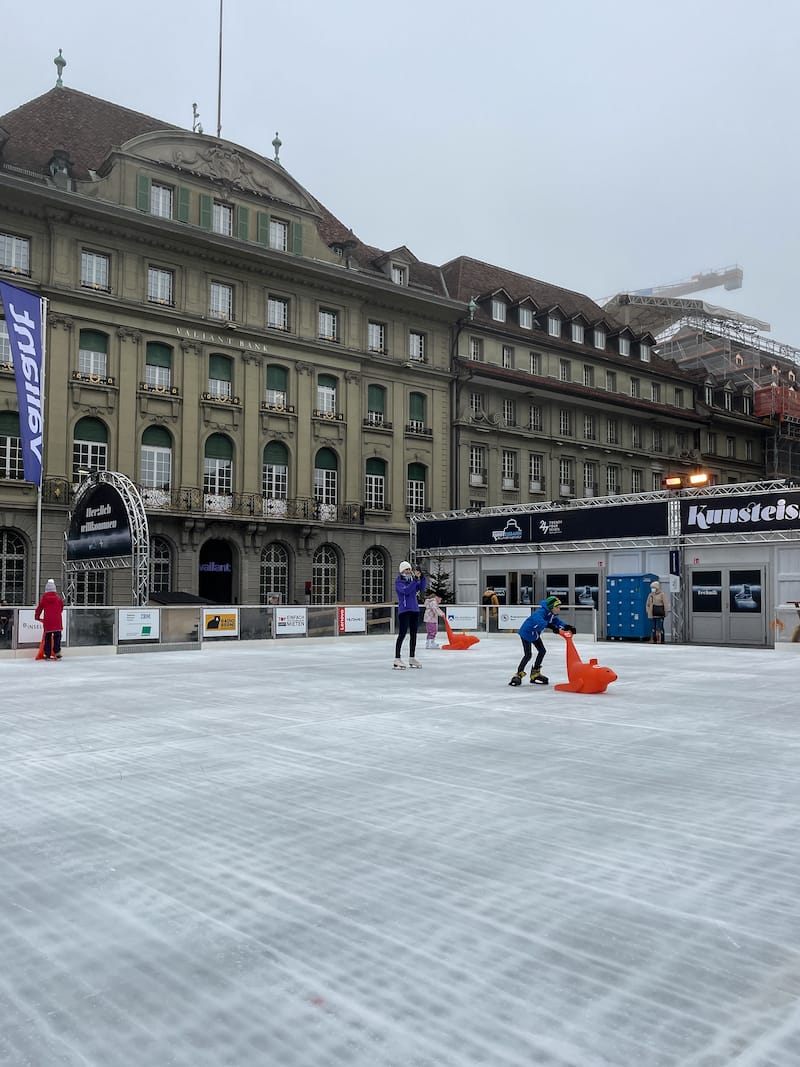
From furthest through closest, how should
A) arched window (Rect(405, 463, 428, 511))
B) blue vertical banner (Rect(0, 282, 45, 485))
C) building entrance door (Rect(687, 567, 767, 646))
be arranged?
1. arched window (Rect(405, 463, 428, 511))
2. building entrance door (Rect(687, 567, 767, 646))
3. blue vertical banner (Rect(0, 282, 45, 485))

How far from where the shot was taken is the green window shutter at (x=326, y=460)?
40.6 m

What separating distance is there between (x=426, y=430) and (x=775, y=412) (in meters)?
32.4

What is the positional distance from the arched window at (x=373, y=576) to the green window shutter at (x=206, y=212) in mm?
16015

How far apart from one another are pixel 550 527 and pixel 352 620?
10.8 meters

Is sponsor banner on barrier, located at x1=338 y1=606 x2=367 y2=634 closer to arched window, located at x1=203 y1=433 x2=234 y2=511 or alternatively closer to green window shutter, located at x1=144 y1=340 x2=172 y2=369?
arched window, located at x1=203 y1=433 x2=234 y2=511

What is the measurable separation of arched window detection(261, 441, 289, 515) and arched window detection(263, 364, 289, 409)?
5.90ft

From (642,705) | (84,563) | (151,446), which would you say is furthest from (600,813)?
(151,446)

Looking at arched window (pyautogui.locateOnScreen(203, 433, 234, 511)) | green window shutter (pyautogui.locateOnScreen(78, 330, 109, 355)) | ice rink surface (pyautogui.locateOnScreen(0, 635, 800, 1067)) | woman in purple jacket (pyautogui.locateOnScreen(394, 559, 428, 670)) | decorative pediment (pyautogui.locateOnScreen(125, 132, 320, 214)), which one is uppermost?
decorative pediment (pyautogui.locateOnScreen(125, 132, 320, 214))

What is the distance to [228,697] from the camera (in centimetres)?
1155

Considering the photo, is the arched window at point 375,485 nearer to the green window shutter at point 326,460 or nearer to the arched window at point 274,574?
the green window shutter at point 326,460

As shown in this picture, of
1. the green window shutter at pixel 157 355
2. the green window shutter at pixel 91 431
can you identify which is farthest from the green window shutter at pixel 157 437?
the green window shutter at pixel 157 355

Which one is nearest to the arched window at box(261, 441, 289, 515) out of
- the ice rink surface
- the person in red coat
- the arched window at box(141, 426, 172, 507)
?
the arched window at box(141, 426, 172, 507)

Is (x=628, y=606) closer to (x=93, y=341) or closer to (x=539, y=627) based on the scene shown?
(x=539, y=627)

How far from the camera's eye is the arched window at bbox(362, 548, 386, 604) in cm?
4141
